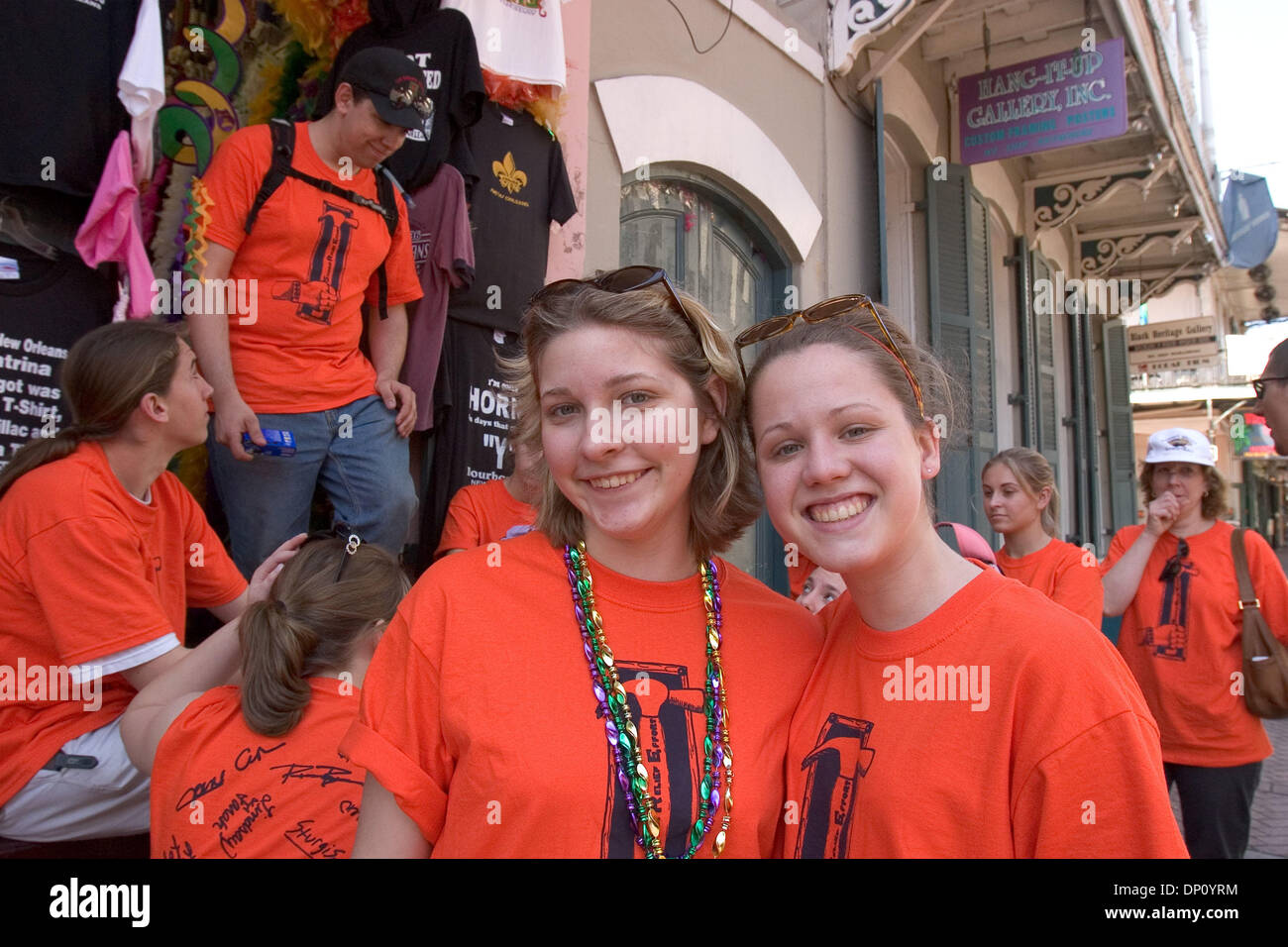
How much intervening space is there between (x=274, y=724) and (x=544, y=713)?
0.84m

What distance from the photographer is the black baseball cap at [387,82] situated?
9.20 feet

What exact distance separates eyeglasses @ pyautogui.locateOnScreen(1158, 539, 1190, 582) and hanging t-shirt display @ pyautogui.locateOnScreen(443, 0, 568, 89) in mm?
3206

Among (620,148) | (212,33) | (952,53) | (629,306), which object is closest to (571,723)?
(629,306)

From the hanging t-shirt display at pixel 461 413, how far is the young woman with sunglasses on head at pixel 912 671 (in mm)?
2211

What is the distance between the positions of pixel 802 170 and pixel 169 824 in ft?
18.0

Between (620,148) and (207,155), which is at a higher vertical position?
(620,148)

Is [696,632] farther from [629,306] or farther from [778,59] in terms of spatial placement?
[778,59]

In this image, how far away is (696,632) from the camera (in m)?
1.47

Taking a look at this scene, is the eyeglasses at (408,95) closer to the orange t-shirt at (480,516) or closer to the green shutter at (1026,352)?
the orange t-shirt at (480,516)

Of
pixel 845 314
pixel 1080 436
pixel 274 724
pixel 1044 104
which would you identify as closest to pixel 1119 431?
pixel 1080 436

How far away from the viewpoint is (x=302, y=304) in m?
2.92

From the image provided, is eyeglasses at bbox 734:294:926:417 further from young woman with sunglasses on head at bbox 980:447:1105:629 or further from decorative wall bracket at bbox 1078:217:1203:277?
decorative wall bracket at bbox 1078:217:1203:277

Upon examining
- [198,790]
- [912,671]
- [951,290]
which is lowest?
[198,790]

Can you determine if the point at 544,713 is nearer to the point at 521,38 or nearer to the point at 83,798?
the point at 83,798
